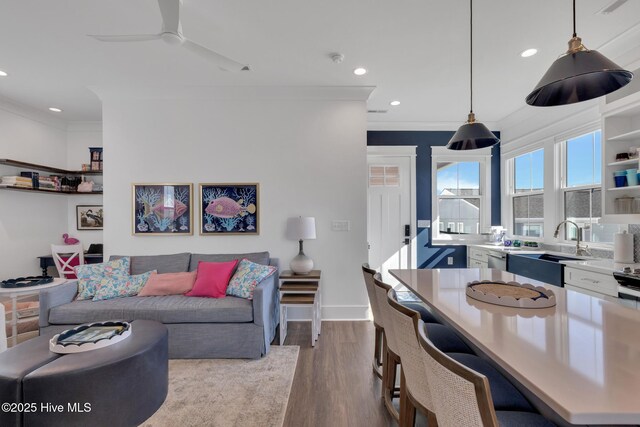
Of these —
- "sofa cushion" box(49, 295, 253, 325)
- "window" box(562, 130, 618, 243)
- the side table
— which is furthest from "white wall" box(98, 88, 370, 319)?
"window" box(562, 130, 618, 243)

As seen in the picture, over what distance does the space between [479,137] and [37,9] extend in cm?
346

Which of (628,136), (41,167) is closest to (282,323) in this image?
(628,136)

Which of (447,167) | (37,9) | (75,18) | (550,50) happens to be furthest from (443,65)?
(37,9)

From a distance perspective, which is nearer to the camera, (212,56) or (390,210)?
(212,56)

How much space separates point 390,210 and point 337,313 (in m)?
1.96

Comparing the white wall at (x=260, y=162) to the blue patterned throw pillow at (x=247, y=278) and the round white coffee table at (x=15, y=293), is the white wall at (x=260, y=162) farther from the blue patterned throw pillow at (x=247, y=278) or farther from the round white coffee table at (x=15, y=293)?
the round white coffee table at (x=15, y=293)

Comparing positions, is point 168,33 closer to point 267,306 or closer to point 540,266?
point 267,306

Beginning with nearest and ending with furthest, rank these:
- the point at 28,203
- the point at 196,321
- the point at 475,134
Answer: the point at 475,134, the point at 196,321, the point at 28,203

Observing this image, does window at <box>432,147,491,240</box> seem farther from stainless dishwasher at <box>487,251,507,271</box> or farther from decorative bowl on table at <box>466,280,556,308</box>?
decorative bowl on table at <box>466,280,556,308</box>

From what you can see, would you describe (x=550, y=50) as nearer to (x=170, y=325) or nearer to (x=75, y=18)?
(x=75, y=18)

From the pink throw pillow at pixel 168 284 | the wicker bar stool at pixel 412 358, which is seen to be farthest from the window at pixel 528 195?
the pink throw pillow at pixel 168 284

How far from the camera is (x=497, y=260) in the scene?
3961 mm

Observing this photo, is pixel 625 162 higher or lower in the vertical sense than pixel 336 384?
higher

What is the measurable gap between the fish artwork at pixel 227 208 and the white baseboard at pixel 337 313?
135 cm
